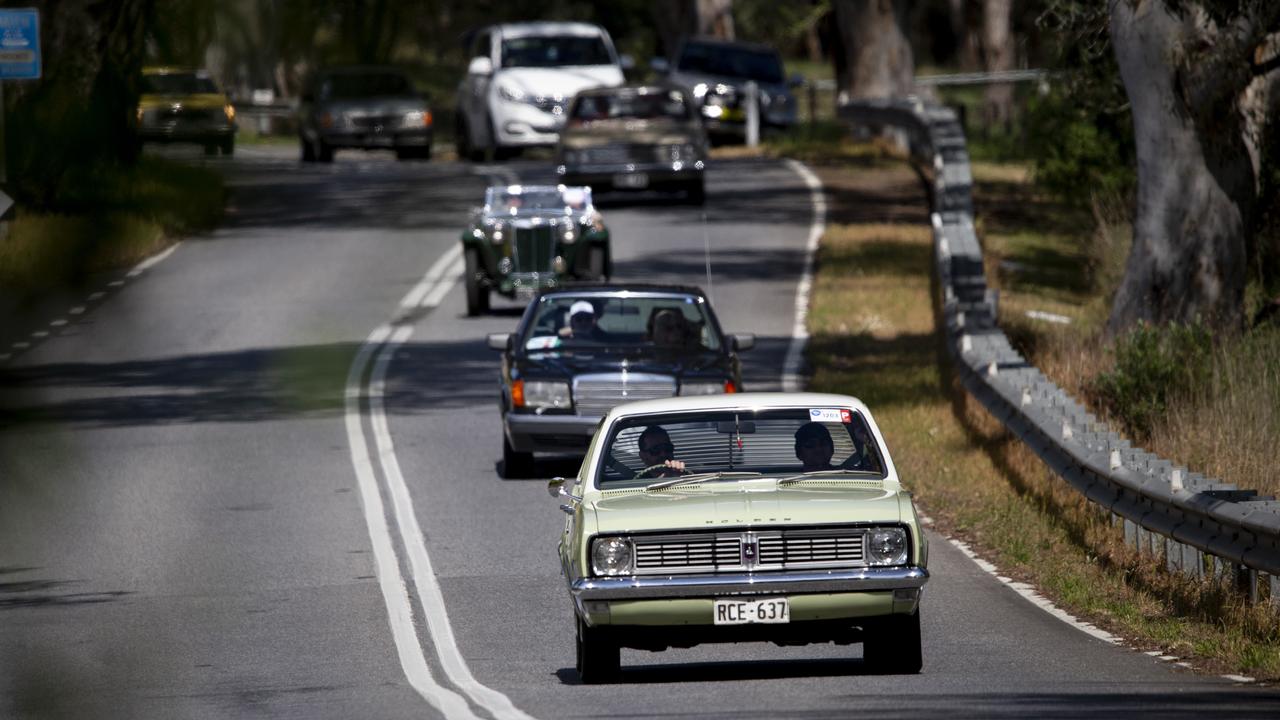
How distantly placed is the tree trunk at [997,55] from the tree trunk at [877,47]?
18.1m

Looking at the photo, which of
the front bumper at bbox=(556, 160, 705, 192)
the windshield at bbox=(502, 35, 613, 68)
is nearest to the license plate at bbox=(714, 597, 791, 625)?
the front bumper at bbox=(556, 160, 705, 192)

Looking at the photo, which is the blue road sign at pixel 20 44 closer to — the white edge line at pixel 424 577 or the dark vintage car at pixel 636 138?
the white edge line at pixel 424 577

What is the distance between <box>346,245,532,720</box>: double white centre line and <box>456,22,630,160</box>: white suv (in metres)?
13.1

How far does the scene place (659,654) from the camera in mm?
11891

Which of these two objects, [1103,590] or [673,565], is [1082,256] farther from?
[673,565]

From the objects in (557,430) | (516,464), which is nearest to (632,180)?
(516,464)

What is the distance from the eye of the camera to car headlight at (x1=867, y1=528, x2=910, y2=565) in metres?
9.46

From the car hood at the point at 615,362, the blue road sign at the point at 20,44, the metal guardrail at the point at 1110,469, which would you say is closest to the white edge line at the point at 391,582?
the car hood at the point at 615,362

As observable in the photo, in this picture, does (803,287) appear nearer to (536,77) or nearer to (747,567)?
(536,77)

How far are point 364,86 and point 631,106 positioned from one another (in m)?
33.0

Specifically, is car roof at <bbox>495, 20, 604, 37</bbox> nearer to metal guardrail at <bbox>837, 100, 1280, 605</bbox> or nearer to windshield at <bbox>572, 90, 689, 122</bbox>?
windshield at <bbox>572, 90, 689, 122</bbox>

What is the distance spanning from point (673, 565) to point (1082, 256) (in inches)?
976

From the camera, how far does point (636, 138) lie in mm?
35062

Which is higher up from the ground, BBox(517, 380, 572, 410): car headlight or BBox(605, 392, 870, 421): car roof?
BBox(605, 392, 870, 421): car roof
